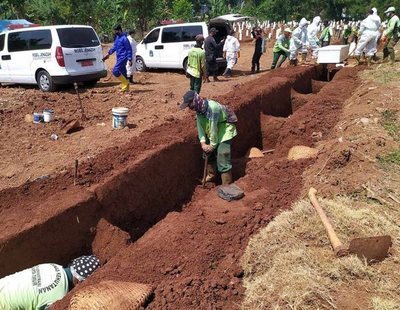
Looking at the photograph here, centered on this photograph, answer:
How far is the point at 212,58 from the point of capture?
14062 mm

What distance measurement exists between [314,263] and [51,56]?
10.1 meters

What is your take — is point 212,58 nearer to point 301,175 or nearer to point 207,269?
point 301,175

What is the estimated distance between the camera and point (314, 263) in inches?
138

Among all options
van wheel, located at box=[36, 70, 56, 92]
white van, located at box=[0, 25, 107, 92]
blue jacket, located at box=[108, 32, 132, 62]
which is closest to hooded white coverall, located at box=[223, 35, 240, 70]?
blue jacket, located at box=[108, 32, 132, 62]

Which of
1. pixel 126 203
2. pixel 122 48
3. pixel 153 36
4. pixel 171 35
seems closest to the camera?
pixel 126 203

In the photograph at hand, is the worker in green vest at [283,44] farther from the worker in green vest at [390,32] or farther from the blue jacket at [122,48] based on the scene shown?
the blue jacket at [122,48]

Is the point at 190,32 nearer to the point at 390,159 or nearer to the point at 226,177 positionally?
the point at 226,177

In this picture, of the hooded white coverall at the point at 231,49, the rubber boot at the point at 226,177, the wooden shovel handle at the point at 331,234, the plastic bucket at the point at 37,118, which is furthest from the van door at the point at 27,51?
the wooden shovel handle at the point at 331,234

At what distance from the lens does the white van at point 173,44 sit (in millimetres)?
14742

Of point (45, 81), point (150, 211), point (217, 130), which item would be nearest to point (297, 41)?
point (45, 81)

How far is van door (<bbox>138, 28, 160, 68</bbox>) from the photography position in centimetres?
1572

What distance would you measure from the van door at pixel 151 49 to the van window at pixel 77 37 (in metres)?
3.99

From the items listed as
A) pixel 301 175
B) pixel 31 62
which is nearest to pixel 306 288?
pixel 301 175

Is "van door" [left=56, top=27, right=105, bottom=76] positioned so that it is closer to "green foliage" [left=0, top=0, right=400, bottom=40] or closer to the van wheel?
the van wheel
